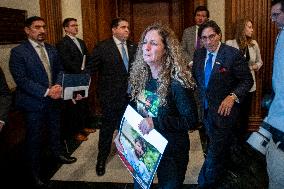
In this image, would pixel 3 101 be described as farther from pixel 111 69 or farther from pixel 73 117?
pixel 73 117

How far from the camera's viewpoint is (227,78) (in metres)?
2.81

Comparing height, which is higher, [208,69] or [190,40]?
[190,40]

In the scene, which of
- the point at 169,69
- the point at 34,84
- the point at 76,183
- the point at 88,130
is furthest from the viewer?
the point at 88,130

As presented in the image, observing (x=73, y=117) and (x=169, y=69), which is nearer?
(x=169, y=69)

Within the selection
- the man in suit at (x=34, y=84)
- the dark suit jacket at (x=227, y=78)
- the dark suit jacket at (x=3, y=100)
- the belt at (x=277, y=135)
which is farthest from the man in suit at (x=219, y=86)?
the dark suit jacket at (x=3, y=100)

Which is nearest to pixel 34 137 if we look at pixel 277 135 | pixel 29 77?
pixel 29 77

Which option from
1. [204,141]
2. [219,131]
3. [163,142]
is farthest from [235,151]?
[163,142]

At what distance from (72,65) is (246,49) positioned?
7.28ft

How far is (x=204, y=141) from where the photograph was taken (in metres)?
4.57

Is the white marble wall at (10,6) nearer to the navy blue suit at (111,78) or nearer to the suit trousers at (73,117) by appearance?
the suit trousers at (73,117)

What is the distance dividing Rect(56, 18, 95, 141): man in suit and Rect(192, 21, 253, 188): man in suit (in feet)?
6.95

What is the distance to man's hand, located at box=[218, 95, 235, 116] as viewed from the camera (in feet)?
9.07

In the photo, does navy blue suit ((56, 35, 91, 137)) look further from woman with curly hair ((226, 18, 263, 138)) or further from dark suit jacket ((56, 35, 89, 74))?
woman with curly hair ((226, 18, 263, 138))

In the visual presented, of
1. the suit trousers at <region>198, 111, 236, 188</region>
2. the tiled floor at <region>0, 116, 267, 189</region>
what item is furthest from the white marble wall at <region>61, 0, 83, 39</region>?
the suit trousers at <region>198, 111, 236, 188</region>
